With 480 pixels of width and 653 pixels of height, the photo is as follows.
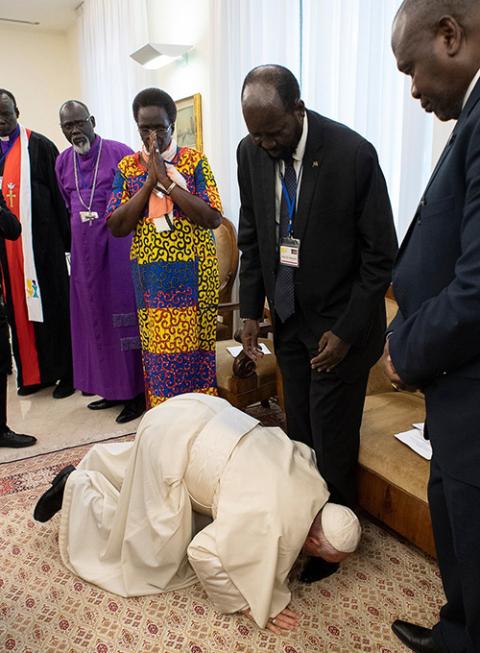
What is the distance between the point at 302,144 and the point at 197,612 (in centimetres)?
145

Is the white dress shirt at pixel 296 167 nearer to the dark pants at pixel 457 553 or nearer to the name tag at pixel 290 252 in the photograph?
the name tag at pixel 290 252

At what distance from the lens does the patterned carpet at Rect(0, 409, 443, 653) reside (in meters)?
1.46

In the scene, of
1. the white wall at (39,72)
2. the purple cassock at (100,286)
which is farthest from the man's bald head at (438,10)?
the white wall at (39,72)

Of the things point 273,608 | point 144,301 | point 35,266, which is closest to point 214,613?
point 273,608

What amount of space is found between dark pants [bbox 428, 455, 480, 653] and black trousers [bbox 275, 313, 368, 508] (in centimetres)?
43

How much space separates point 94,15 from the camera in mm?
4992

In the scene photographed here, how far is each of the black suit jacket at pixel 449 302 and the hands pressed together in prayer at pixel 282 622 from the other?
0.81 meters

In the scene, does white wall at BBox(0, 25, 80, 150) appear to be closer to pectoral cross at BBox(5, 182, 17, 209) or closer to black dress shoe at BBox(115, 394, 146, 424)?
pectoral cross at BBox(5, 182, 17, 209)

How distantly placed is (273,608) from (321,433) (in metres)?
0.53

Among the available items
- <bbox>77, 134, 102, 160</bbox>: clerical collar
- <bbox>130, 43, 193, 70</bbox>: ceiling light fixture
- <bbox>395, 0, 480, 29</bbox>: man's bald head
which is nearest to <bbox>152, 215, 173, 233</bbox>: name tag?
<bbox>77, 134, 102, 160</bbox>: clerical collar

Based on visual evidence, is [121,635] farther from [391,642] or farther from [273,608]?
[391,642]

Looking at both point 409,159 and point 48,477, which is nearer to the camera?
point 409,159

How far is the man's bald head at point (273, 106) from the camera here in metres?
1.30

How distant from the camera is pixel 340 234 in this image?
142cm
